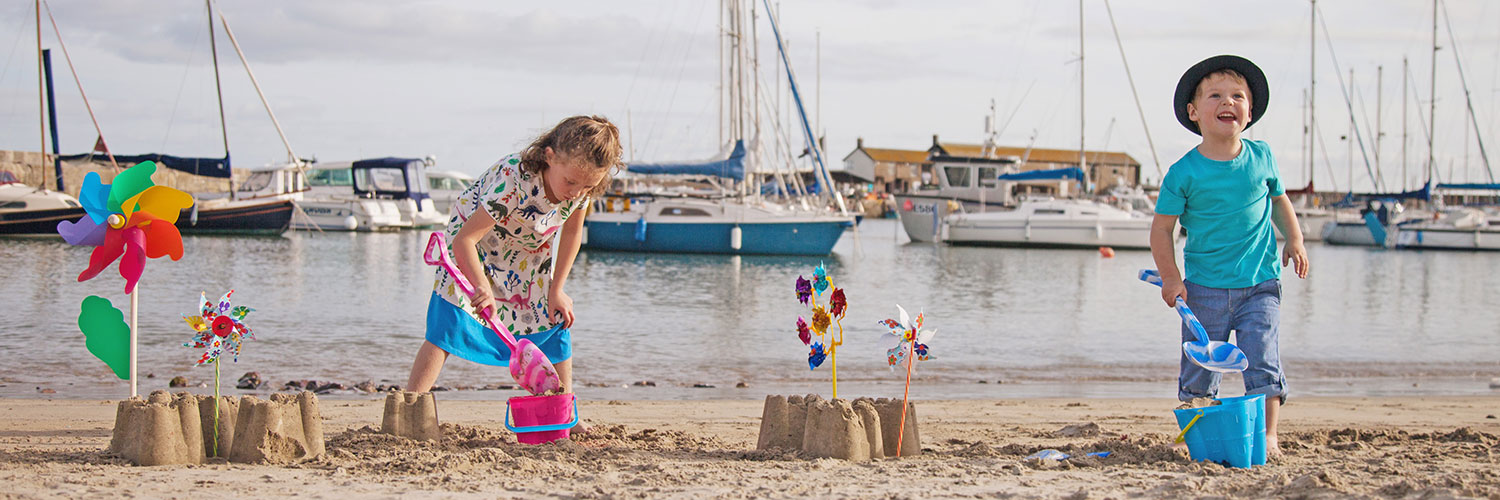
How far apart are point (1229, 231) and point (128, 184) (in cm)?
413

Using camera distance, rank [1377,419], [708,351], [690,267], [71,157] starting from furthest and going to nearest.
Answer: [71,157]
[690,267]
[708,351]
[1377,419]

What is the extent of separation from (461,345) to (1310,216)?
53679mm

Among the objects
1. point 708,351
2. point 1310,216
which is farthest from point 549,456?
point 1310,216

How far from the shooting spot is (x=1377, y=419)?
6637 mm

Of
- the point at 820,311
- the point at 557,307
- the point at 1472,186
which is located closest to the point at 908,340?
the point at 820,311

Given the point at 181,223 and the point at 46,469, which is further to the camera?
the point at 181,223

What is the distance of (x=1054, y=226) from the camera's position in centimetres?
3888

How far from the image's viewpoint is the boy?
4406 millimetres

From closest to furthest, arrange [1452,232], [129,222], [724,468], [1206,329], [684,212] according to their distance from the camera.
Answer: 1. [724,468]
2. [1206,329]
3. [129,222]
4. [684,212]
5. [1452,232]

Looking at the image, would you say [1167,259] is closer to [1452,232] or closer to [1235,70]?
[1235,70]

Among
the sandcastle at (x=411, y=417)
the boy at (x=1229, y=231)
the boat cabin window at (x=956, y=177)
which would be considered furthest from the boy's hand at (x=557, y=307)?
the boat cabin window at (x=956, y=177)

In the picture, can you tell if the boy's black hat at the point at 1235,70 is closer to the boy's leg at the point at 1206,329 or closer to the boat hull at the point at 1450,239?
the boy's leg at the point at 1206,329

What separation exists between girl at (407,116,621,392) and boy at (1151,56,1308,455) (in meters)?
2.13

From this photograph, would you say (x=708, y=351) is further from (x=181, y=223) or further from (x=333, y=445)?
(x=181, y=223)
